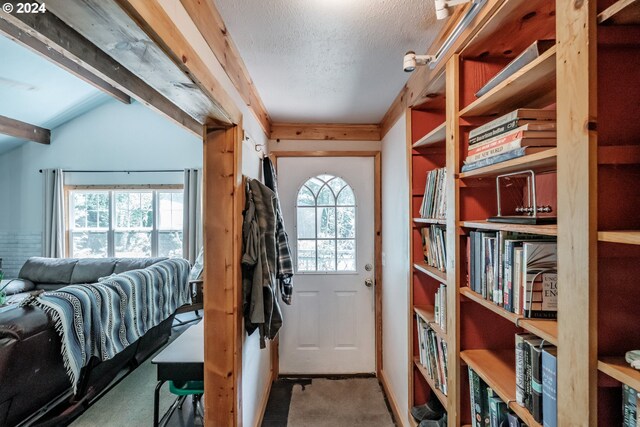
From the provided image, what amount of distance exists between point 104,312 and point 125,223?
2816 mm

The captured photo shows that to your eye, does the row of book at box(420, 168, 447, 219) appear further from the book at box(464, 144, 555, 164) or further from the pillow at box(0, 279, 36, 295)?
the pillow at box(0, 279, 36, 295)

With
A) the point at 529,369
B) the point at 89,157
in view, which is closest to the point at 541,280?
the point at 529,369

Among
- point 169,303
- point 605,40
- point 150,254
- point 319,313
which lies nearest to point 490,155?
point 605,40

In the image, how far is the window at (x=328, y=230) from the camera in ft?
8.83

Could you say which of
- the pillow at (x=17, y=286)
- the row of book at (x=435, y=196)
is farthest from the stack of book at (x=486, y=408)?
the pillow at (x=17, y=286)

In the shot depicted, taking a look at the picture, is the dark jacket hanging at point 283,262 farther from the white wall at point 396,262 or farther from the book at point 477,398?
the book at point 477,398

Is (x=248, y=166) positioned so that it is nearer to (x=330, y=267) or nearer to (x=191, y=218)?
(x=330, y=267)

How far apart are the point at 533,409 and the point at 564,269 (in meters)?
0.44

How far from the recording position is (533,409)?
31.7 inches

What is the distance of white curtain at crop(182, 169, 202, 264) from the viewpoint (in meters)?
4.29

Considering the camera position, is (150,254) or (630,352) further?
(150,254)

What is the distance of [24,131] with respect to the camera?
4289 millimetres

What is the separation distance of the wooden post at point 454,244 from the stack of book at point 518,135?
0.55ft

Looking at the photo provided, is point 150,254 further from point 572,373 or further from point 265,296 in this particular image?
point 572,373
